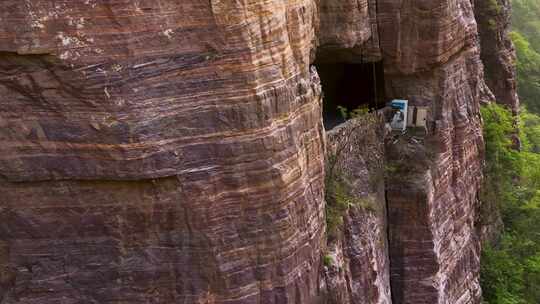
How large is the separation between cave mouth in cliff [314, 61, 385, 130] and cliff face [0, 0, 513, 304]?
6152 millimetres

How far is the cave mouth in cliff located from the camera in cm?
1625

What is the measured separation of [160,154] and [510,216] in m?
16.2

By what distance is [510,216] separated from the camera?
68.8 feet

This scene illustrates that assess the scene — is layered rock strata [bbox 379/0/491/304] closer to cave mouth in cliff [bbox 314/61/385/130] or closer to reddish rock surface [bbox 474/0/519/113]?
cave mouth in cliff [bbox 314/61/385/130]

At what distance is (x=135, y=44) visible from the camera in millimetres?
7848

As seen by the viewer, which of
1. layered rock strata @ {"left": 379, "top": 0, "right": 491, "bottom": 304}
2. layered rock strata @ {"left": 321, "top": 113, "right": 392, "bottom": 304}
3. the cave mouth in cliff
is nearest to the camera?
layered rock strata @ {"left": 321, "top": 113, "right": 392, "bottom": 304}

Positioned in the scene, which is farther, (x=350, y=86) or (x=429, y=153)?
(x=350, y=86)

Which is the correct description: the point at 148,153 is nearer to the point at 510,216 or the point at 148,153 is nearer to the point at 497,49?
the point at 510,216

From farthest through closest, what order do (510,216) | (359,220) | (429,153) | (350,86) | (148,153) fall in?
(510,216), (350,86), (429,153), (359,220), (148,153)

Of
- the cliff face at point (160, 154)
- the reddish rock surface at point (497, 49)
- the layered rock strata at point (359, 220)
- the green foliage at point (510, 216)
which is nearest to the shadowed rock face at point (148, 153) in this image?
the cliff face at point (160, 154)

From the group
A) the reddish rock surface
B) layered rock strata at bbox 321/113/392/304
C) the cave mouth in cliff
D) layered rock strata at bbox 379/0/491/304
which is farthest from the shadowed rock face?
the reddish rock surface

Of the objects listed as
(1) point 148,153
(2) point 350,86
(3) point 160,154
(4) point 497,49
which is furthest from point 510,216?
(1) point 148,153

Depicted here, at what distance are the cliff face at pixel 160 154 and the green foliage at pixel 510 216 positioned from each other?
9912 mm

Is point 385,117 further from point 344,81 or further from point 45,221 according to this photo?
point 45,221
